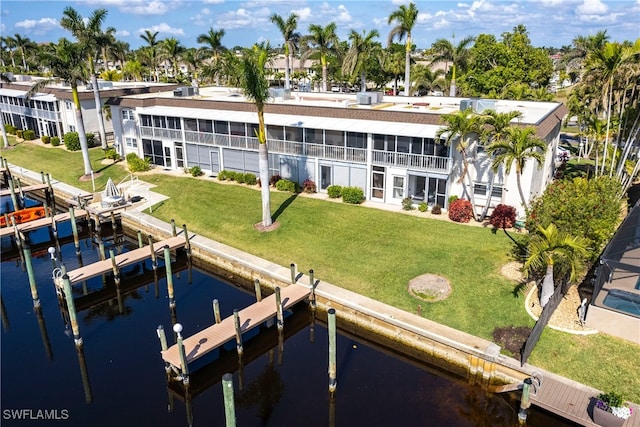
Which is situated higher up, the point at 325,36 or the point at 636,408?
the point at 325,36

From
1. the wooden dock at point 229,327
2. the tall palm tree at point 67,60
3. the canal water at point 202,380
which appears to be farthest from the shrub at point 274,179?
the tall palm tree at point 67,60

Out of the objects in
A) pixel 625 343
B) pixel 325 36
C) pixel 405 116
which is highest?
pixel 325 36

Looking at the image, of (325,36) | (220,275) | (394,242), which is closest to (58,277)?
(220,275)

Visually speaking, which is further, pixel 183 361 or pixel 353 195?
pixel 353 195

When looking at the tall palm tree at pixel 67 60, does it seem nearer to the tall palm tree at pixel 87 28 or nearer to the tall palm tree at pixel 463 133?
the tall palm tree at pixel 87 28

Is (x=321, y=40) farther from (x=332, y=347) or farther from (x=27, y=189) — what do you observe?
(x=332, y=347)

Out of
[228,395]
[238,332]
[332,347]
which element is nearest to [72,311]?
[238,332]

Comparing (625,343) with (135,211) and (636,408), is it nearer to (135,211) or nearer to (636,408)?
(636,408)
